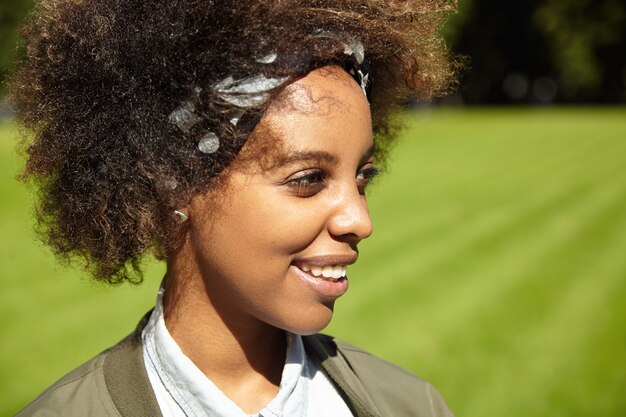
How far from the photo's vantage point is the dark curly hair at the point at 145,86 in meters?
1.87

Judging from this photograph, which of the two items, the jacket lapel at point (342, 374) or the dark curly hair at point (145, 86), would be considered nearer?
the dark curly hair at point (145, 86)

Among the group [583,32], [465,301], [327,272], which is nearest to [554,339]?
[465,301]

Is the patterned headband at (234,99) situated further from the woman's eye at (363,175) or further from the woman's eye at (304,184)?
the woman's eye at (363,175)

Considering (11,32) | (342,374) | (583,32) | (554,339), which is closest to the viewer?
(342,374)

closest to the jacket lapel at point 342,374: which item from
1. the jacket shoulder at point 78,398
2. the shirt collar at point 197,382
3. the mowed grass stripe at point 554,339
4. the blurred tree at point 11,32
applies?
the shirt collar at point 197,382

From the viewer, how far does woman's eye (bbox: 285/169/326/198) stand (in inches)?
73.2

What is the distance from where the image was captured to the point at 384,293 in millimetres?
8797

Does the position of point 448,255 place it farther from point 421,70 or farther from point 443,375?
point 421,70

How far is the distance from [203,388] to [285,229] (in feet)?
1.49

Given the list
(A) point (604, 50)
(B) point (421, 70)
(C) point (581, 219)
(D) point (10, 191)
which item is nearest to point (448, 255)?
(C) point (581, 219)

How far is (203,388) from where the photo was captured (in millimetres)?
1902

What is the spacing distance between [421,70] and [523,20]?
5086cm

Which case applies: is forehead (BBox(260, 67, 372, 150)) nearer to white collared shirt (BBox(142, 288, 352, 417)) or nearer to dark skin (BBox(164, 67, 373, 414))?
dark skin (BBox(164, 67, 373, 414))

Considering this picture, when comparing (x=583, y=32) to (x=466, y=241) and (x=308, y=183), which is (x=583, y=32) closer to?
(x=466, y=241)
